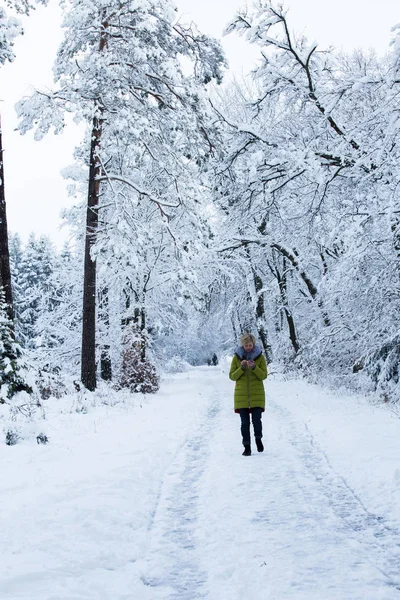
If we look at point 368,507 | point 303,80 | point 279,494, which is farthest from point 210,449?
point 303,80

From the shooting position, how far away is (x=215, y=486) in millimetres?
5754

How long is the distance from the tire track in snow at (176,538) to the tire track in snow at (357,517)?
1.36 m

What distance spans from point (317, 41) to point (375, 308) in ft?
19.8

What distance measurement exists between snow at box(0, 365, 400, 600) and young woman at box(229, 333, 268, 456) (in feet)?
1.78

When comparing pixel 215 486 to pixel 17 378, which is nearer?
pixel 215 486

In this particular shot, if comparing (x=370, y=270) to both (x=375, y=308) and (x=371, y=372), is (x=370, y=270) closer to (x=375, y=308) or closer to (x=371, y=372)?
(x=375, y=308)

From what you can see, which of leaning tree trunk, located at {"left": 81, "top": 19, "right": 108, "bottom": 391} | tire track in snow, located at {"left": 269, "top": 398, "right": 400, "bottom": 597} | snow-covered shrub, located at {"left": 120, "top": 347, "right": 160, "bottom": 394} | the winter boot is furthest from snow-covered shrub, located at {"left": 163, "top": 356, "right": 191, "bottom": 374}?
tire track in snow, located at {"left": 269, "top": 398, "right": 400, "bottom": 597}

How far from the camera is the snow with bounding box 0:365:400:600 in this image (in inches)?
131

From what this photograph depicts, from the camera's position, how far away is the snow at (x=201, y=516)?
10.9ft

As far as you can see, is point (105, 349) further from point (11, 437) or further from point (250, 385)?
point (250, 385)

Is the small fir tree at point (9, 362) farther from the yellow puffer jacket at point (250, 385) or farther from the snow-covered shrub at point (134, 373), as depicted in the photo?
the snow-covered shrub at point (134, 373)

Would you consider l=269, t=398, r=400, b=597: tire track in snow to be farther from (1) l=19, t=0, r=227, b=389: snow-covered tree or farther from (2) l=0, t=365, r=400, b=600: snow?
(1) l=19, t=0, r=227, b=389: snow-covered tree

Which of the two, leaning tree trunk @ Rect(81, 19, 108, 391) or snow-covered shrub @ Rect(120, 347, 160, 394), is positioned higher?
leaning tree trunk @ Rect(81, 19, 108, 391)

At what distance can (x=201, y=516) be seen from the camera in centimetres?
476
